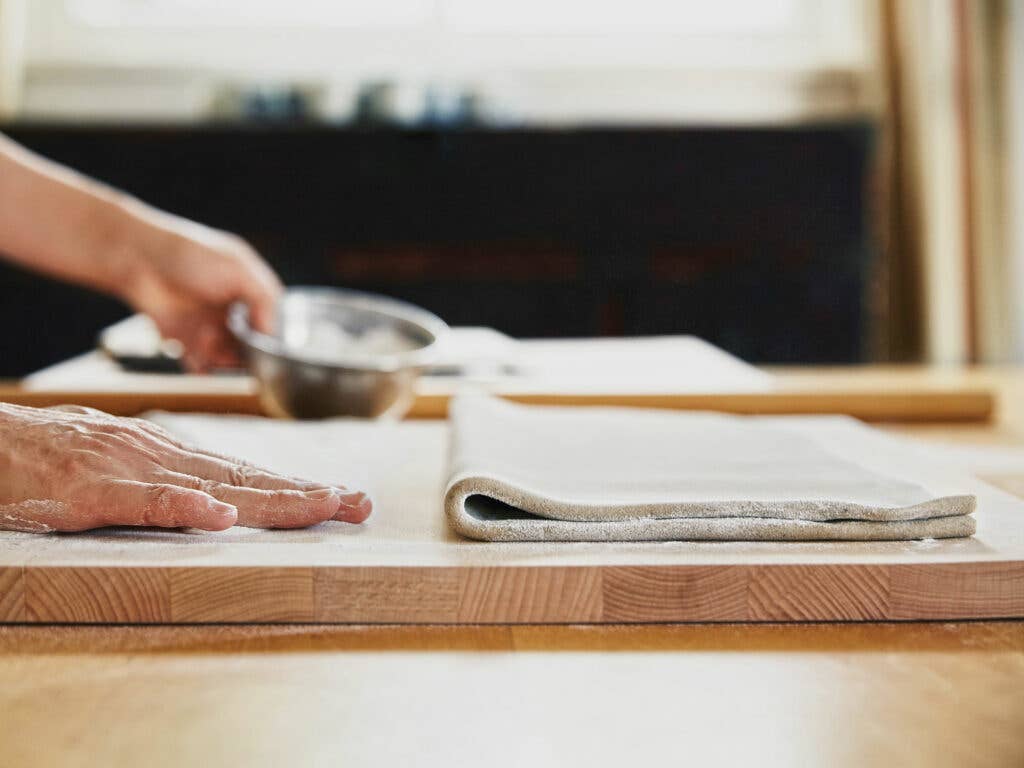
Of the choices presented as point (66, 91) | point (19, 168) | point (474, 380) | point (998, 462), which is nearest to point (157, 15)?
point (66, 91)

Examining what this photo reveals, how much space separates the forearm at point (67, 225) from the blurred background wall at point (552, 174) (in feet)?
5.15

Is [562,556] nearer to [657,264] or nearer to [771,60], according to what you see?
A: [657,264]

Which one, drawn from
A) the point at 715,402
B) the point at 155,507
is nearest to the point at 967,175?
the point at 715,402

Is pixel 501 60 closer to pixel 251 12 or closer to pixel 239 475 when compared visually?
pixel 251 12

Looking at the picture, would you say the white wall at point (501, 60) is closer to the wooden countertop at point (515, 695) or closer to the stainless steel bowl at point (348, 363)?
the stainless steel bowl at point (348, 363)

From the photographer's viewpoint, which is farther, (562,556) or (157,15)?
(157,15)

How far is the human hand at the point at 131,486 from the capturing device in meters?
0.54

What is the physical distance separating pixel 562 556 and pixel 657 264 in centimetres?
238

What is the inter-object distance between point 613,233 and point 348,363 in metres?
1.99

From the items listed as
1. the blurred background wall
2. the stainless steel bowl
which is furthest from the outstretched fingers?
the blurred background wall

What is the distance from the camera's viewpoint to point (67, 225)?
4.01 feet

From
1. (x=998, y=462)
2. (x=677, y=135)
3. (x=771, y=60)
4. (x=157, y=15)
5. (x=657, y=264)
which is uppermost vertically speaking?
(x=157, y=15)

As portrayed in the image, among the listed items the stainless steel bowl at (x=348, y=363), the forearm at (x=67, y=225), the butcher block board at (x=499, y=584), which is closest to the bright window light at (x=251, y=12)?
the forearm at (x=67, y=225)

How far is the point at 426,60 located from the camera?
3.23 m
